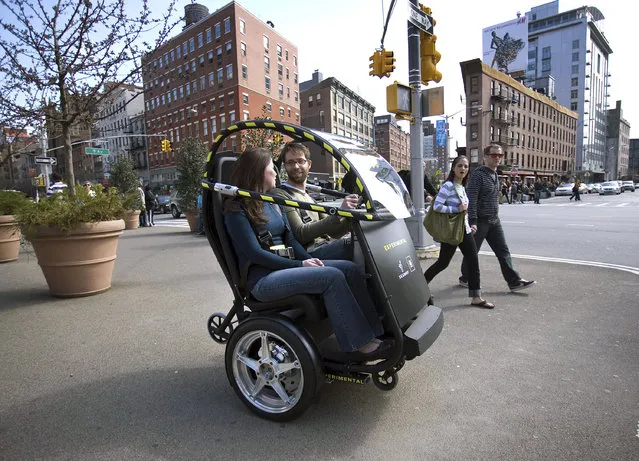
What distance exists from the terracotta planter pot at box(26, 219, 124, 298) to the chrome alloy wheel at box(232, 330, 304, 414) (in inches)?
142

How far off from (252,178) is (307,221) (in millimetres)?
728

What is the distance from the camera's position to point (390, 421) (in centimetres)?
245

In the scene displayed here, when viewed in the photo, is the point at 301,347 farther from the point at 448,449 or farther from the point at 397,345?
the point at 448,449

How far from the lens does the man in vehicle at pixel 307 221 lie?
2822mm

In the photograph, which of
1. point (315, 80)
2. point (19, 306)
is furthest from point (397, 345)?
point (315, 80)

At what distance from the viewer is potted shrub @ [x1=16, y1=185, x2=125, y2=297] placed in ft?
16.1

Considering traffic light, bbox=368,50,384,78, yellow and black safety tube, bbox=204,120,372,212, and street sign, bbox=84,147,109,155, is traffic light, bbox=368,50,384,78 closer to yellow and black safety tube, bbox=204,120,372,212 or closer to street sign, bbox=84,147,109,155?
yellow and black safety tube, bbox=204,120,372,212

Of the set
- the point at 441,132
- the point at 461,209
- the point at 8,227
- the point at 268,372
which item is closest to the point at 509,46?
the point at 441,132

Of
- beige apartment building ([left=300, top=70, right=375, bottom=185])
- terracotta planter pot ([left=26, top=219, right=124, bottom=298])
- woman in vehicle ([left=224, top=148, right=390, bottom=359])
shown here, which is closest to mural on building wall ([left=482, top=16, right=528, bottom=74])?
beige apartment building ([left=300, top=70, right=375, bottom=185])

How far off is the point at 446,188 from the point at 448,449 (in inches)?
131

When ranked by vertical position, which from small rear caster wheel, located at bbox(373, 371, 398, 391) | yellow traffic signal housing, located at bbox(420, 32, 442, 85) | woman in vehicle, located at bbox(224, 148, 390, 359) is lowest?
small rear caster wheel, located at bbox(373, 371, 398, 391)

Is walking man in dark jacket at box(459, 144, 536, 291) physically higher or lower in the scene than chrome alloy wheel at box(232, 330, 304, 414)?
higher

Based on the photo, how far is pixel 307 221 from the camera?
3176 mm

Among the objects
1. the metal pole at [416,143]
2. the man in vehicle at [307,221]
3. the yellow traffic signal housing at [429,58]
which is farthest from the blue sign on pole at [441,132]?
the man in vehicle at [307,221]
